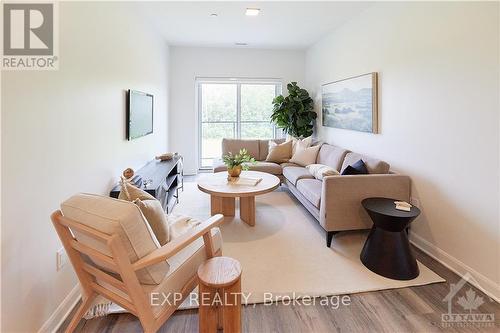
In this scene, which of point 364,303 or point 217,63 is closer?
point 364,303

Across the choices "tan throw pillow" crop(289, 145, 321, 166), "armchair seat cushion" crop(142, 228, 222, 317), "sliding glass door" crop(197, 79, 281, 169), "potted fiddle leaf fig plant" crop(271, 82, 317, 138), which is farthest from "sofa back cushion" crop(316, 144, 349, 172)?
"armchair seat cushion" crop(142, 228, 222, 317)

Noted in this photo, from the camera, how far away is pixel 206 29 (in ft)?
14.6

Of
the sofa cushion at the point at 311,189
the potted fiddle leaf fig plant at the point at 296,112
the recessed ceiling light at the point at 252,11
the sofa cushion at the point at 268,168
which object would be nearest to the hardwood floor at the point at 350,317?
the sofa cushion at the point at 311,189

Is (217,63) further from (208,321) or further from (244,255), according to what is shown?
(208,321)

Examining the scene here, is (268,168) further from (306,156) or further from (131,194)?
(131,194)

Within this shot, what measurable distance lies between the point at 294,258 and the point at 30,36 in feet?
8.18

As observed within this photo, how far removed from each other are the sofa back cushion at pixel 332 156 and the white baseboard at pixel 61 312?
3.17 meters

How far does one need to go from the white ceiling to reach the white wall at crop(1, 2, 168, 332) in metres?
1.02

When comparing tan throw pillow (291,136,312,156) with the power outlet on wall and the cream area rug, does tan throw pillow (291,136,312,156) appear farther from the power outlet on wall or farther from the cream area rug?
the power outlet on wall

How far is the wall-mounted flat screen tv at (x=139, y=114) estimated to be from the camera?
3.07 meters

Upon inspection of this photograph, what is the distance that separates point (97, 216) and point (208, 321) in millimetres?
810

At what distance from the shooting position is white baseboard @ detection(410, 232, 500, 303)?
6.46ft

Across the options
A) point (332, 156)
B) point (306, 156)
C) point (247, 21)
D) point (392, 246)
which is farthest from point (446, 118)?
point (247, 21)

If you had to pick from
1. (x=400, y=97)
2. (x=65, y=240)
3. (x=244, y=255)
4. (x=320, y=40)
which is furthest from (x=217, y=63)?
(x=65, y=240)
